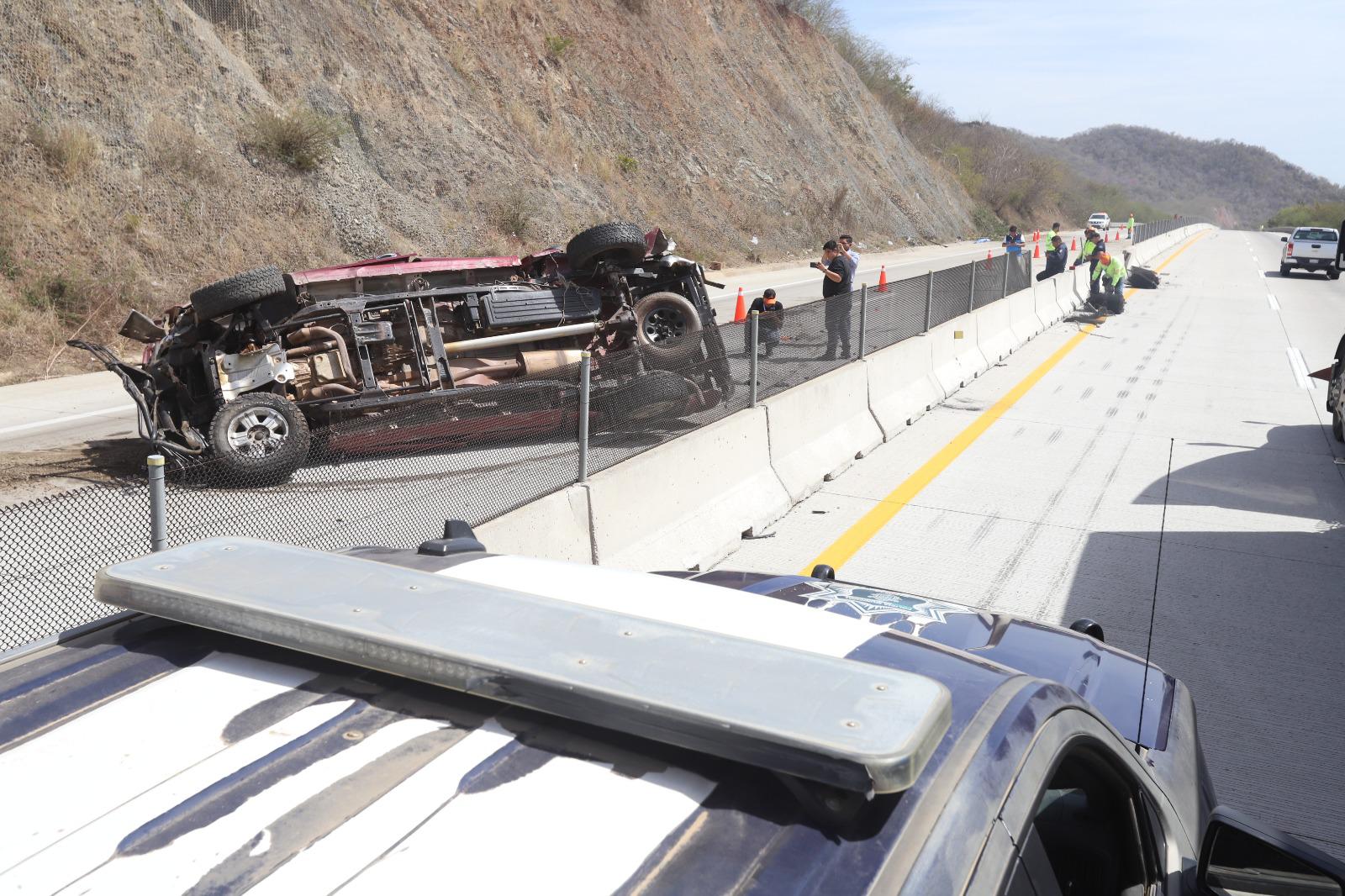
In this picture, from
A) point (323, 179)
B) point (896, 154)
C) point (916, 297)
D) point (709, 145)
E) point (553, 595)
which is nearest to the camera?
point (553, 595)

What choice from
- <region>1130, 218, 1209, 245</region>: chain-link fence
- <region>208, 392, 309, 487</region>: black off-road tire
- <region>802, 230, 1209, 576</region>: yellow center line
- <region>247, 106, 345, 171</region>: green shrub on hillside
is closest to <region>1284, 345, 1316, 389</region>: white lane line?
<region>802, 230, 1209, 576</region>: yellow center line

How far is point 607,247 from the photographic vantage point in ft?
36.2

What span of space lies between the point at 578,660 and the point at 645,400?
5.93m

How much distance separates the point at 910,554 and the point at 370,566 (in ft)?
20.5

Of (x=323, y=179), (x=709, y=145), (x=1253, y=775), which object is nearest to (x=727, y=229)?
(x=709, y=145)

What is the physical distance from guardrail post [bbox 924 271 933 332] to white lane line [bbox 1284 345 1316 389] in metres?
5.70

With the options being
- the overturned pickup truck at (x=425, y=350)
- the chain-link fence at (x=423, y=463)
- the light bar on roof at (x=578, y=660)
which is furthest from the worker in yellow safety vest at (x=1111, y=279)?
the light bar on roof at (x=578, y=660)

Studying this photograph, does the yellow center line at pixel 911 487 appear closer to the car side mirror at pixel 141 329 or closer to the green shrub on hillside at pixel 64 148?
the car side mirror at pixel 141 329

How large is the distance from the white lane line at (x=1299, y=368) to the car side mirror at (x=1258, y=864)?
15.4 m

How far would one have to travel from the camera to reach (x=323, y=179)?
24.1 meters

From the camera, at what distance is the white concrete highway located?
566cm

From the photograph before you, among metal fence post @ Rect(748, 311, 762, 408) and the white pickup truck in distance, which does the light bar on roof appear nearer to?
metal fence post @ Rect(748, 311, 762, 408)

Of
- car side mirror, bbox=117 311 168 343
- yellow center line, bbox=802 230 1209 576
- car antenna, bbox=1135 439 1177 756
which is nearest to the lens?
car antenna, bbox=1135 439 1177 756

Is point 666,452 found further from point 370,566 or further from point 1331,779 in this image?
point 370,566
